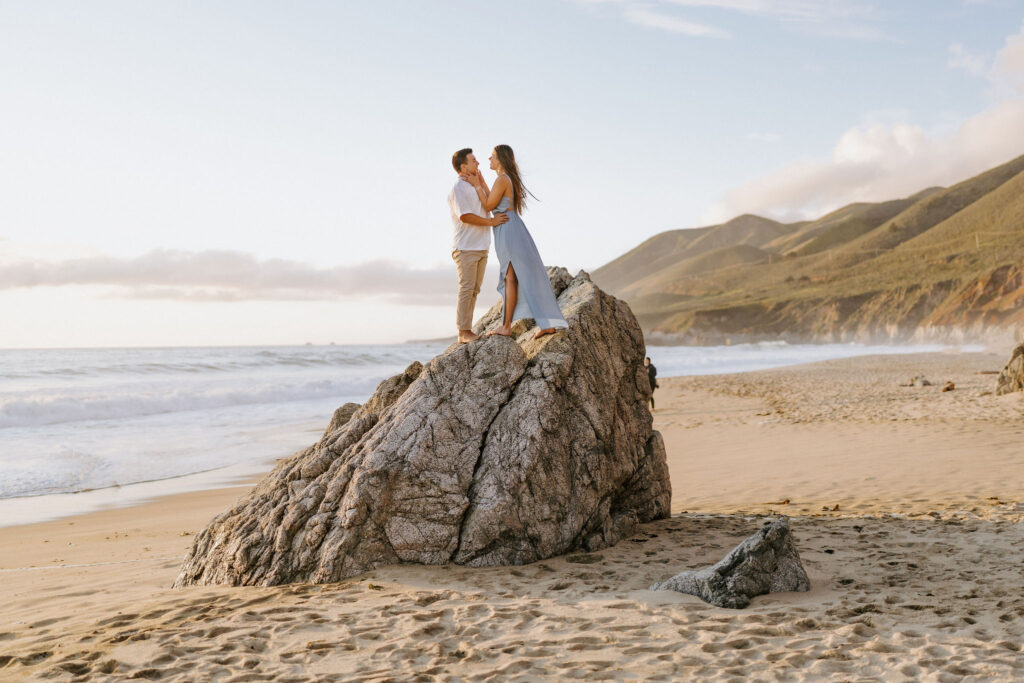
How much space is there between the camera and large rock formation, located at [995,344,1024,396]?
1547cm

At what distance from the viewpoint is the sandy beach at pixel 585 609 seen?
3.83 m

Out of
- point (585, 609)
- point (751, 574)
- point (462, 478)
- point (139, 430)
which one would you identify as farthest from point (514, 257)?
point (139, 430)

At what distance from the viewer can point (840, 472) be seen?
960 cm

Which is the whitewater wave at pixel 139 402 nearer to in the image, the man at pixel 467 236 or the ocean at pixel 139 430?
the ocean at pixel 139 430

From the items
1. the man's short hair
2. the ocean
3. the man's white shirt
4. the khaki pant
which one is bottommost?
the ocean

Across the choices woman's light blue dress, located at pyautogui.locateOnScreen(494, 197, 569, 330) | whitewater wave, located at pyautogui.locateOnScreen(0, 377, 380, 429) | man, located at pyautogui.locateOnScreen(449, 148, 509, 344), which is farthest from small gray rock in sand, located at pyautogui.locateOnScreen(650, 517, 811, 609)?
whitewater wave, located at pyautogui.locateOnScreen(0, 377, 380, 429)

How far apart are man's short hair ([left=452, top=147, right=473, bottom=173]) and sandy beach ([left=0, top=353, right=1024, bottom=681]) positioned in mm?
3525

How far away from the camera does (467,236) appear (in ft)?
21.9

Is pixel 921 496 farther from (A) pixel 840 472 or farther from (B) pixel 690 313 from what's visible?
(B) pixel 690 313

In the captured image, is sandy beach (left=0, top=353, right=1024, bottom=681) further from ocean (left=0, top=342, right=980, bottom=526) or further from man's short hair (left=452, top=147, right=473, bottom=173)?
man's short hair (left=452, top=147, right=473, bottom=173)

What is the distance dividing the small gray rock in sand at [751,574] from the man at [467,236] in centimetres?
288

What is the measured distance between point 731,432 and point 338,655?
11.7 metres

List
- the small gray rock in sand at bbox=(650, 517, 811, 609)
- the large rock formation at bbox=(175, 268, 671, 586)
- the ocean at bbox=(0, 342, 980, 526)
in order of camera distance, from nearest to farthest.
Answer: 1. the small gray rock in sand at bbox=(650, 517, 811, 609)
2. the large rock formation at bbox=(175, 268, 671, 586)
3. the ocean at bbox=(0, 342, 980, 526)

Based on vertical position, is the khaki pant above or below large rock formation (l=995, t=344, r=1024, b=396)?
above
